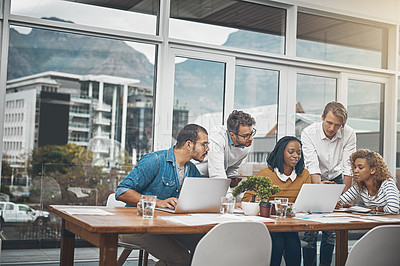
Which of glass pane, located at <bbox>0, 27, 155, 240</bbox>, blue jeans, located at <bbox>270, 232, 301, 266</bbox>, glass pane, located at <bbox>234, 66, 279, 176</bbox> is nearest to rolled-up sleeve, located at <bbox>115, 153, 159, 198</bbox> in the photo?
blue jeans, located at <bbox>270, 232, 301, 266</bbox>

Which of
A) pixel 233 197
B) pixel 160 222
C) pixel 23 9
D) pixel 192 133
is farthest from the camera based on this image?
pixel 23 9

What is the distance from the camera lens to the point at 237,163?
14.3 ft

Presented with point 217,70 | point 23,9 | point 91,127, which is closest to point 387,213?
point 217,70

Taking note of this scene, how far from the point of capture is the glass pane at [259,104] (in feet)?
16.8

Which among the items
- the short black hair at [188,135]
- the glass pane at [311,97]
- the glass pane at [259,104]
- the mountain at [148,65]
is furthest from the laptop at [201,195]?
the glass pane at [311,97]

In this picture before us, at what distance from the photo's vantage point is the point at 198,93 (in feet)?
16.2

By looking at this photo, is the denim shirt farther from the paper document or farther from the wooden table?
the paper document

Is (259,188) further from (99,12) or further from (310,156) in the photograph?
(99,12)

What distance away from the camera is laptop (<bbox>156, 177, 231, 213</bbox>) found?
269cm

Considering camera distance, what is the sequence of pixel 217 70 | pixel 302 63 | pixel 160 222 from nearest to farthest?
1. pixel 160 222
2. pixel 217 70
3. pixel 302 63

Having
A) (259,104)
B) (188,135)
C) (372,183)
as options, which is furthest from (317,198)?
(259,104)

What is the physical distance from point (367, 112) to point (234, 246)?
13.5ft

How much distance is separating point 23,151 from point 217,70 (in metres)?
1.98

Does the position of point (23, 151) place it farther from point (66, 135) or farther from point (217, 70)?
point (217, 70)
